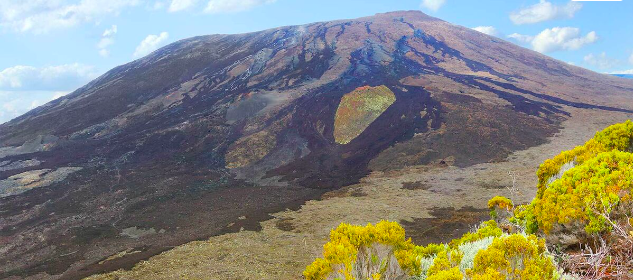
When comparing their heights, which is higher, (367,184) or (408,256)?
(408,256)

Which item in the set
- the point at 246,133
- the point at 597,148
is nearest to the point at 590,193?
the point at 597,148

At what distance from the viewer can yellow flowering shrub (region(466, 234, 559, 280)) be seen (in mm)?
5910

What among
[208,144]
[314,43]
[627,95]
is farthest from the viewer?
[314,43]

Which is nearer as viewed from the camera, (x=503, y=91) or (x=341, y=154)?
(x=341, y=154)

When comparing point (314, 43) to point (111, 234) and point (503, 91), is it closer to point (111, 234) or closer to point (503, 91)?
point (503, 91)

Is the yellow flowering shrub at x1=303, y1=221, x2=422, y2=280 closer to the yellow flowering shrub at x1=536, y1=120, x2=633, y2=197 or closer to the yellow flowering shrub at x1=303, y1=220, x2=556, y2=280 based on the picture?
the yellow flowering shrub at x1=303, y1=220, x2=556, y2=280

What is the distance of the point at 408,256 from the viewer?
7996 mm

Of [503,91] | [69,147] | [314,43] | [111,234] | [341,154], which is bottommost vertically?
[111,234]

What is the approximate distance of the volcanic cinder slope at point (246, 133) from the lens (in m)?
27.0

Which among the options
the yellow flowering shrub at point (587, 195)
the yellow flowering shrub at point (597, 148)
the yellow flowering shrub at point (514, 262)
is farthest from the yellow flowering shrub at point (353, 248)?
the yellow flowering shrub at point (597, 148)

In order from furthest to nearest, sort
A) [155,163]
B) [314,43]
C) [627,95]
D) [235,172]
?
1. [314,43]
2. [627,95]
3. [155,163]
4. [235,172]

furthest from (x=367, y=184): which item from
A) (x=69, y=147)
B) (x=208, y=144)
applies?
(x=69, y=147)

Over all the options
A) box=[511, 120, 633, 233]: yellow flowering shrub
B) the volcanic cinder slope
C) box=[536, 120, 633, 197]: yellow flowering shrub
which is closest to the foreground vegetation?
box=[511, 120, 633, 233]: yellow flowering shrub

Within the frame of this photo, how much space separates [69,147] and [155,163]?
16796 millimetres
